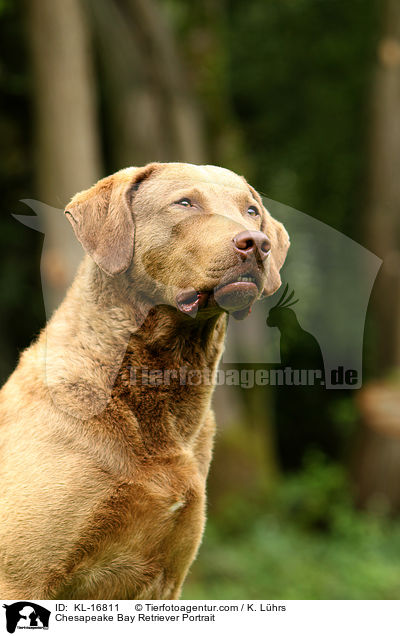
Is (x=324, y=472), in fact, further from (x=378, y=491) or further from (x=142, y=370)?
(x=142, y=370)

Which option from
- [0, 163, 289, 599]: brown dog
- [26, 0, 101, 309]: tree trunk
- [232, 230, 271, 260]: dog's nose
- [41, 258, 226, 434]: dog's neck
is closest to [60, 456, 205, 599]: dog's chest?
[0, 163, 289, 599]: brown dog

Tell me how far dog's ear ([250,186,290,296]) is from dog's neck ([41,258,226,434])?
0.22 meters

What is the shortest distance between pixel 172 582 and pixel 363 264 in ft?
3.91

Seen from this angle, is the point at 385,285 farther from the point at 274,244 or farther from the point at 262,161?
the point at 274,244

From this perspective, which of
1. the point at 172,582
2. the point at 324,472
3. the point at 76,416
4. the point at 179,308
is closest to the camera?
the point at 179,308

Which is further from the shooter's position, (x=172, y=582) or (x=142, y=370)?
(x=172, y=582)

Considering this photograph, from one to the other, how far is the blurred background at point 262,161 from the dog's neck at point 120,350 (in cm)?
18

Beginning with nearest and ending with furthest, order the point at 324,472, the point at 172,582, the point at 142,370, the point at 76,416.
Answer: the point at 76,416 < the point at 142,370 < the point at 172,582 < the point at 324,472

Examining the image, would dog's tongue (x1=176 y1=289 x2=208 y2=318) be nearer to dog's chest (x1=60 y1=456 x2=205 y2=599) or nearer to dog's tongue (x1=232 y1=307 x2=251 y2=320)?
dog's tongue (x1=232 y1=307 x2=251 y2=320)

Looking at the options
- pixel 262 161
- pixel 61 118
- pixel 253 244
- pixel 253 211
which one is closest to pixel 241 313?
pixel 253 244

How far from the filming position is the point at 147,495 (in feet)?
7.02

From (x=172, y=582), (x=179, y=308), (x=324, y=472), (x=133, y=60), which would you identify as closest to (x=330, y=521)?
(x=324, y=472)

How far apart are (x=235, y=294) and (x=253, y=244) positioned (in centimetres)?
13

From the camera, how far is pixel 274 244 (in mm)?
1974
